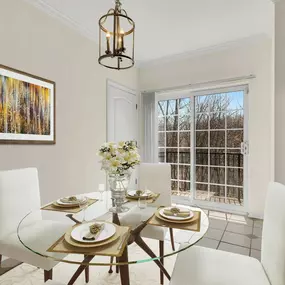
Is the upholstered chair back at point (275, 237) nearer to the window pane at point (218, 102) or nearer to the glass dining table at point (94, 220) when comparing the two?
the glass dining table at point (94, 220)

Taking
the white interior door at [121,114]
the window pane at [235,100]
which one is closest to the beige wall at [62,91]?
the white interior door at [121,114]

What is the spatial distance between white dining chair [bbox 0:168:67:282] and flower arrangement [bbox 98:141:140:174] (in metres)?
0.55

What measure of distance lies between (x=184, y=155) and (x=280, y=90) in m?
2.13

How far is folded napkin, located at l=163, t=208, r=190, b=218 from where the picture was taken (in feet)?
4.62

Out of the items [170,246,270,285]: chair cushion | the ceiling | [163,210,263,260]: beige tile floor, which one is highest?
the ceiling

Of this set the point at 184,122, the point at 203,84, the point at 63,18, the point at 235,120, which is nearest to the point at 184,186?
the point at 184,122

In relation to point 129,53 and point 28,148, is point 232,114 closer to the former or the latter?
point 129,53

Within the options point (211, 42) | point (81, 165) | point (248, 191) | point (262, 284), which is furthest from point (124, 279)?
point (211, 42)

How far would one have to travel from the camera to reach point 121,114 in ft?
12.4

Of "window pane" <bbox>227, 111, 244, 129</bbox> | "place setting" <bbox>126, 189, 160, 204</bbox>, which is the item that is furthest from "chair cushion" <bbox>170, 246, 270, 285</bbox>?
"window pane" <bbox>227, 111, 244, 129</bbox>

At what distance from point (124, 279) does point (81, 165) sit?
1857 mm

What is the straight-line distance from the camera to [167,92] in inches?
158

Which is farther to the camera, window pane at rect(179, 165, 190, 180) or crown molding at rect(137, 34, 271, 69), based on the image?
window pane at rect(179, 165, 190, 180)

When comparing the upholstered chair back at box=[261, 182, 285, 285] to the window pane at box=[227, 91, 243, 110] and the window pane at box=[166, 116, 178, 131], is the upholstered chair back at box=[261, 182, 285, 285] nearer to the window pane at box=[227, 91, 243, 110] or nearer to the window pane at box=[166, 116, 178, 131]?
the window pane at box=[227, 91, 243, 110]
